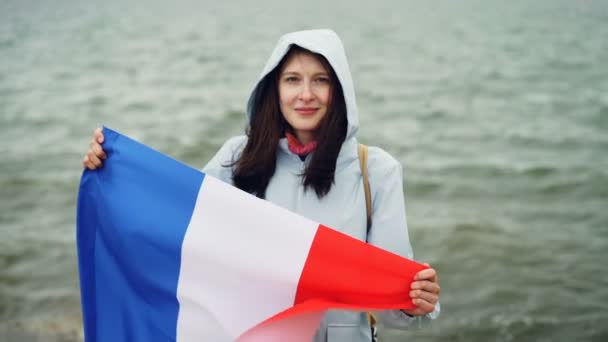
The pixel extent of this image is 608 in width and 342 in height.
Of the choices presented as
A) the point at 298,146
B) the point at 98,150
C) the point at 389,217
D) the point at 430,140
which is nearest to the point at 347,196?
the point at 389,217

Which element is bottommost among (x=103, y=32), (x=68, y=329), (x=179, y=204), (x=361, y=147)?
(x=68, y=329)

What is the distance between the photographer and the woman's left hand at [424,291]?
2549mm

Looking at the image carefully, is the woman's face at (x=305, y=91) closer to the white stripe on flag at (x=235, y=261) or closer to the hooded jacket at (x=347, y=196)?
the hooded jacket at (x=347, y=196)

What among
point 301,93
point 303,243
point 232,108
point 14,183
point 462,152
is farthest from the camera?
point 232,108

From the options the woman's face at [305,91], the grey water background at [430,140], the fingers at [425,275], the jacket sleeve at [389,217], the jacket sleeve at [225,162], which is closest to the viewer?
the fingers at [425,275]

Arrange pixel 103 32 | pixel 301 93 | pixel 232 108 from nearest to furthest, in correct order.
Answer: pixel 301 93 → pixel 232 108 → pixel 103 32

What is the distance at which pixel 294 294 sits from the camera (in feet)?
8.57

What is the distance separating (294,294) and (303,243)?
20 centimetres

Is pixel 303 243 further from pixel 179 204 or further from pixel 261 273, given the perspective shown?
pixel 179 204

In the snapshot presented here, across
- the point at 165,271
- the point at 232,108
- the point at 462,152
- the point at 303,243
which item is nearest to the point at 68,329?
the point at 165,271

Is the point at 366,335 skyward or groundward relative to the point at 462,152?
groundward

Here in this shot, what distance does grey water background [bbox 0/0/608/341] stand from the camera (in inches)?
235

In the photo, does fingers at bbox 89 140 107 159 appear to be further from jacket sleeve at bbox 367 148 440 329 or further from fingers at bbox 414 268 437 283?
fingers at bbox 414 268 437 283

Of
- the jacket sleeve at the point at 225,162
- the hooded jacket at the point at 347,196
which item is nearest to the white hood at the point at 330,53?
the hooded jacket at the point at 347,196
